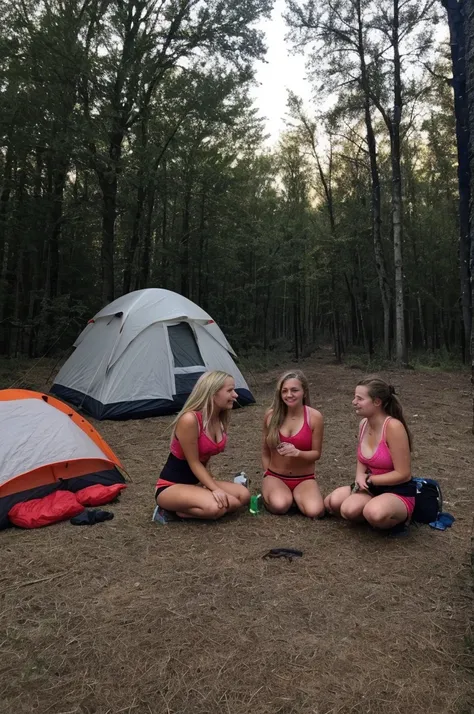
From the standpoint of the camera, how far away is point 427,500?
3.26 meters

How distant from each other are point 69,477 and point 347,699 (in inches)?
114

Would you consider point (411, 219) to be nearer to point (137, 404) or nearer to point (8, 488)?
point (137, 404)

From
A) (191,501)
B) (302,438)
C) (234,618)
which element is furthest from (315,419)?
(234,618)

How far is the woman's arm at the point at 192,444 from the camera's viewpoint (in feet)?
10.9

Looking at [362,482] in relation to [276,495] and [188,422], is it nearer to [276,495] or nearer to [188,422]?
[276,495]

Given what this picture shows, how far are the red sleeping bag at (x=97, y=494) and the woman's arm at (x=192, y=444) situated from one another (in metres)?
0.99

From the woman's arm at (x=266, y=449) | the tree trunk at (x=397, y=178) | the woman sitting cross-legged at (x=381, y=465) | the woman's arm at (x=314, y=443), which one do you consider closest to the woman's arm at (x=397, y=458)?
the woman sitting cross-legged at (x=381, y=465)

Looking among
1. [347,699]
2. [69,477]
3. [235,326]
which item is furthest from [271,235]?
[347,699]

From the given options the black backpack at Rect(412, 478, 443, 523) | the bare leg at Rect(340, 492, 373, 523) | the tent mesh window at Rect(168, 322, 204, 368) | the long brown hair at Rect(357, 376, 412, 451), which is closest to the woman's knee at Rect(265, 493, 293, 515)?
the bare leg at Rect(340, 492, 373, 523)

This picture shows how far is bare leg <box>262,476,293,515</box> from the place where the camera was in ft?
11.7

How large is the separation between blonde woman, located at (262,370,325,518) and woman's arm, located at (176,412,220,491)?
577mm

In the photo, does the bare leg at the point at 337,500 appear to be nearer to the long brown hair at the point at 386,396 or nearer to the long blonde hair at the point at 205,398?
the long brown hair at the point at 386,396

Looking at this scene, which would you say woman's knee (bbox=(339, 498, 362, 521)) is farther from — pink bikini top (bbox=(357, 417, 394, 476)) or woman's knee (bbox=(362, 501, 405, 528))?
pink bikini top (bbox=(357, 417, 394, 476))

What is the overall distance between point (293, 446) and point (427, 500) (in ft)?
3.34
